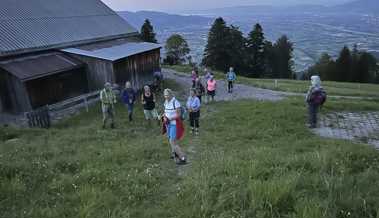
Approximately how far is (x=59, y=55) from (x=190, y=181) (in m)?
17.8

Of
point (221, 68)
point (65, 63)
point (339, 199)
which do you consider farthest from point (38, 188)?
point (221, 68)

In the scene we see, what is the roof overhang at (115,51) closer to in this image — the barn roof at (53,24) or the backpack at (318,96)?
the barn roof at (53,24)

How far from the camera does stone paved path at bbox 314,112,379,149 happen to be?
1175cm

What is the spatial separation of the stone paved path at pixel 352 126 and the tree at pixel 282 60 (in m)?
51.8

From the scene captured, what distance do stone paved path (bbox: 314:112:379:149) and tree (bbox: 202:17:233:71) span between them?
35749mm

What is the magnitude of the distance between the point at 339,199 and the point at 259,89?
70.3ft

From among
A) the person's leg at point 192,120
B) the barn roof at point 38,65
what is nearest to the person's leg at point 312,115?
the person's leg at point 192,120

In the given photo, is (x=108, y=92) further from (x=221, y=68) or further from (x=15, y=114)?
(x=221, y=68)

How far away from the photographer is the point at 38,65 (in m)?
18.8

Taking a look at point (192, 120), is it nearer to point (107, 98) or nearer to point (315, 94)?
point (107, 98)

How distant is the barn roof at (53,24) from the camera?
1936cm

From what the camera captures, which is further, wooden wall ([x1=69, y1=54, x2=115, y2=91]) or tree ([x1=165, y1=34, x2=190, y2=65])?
tree ([x1=165, y1=34, x2=190, y2=65])

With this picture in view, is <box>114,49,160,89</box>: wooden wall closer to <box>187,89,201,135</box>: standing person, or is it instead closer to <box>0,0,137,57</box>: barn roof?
<box>0,0,137,57</box>: barn roof

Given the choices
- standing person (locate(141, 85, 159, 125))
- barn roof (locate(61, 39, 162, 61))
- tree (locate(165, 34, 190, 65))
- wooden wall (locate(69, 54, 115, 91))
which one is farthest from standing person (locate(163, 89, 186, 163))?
tree (locate(165, 34, 190, 65))
